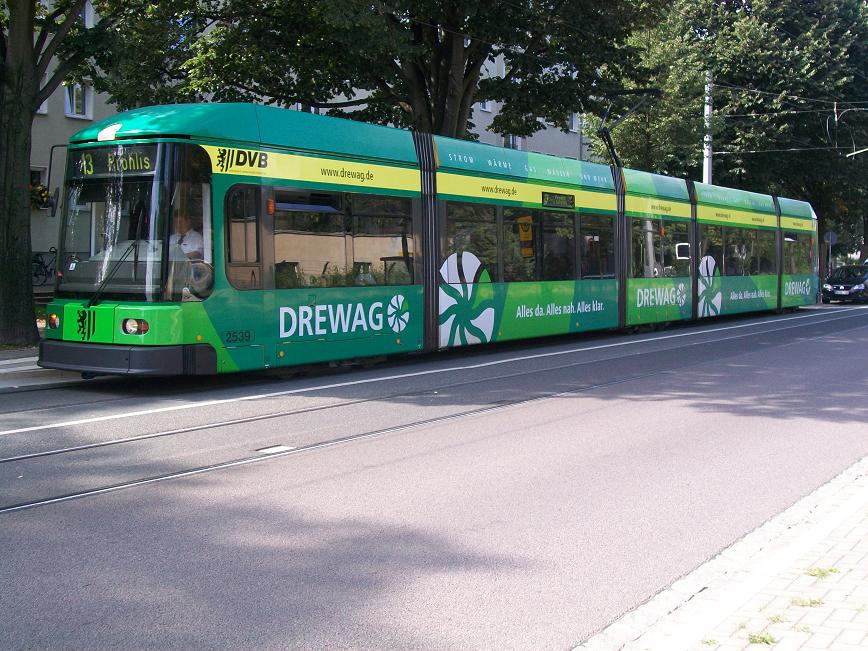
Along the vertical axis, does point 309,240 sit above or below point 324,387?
above

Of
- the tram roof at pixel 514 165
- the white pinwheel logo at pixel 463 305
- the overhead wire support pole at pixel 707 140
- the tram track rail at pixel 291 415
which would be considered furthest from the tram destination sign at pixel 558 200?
the overhead wire support pole at pixel 707 140

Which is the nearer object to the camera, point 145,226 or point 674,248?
point 145,226

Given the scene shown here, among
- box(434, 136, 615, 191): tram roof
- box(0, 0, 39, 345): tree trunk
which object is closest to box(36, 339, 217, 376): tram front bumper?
box(0, 0, 39, 345): tree trunk

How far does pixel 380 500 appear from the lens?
6480mm

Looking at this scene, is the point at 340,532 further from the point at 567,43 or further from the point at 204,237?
the point at 567,43

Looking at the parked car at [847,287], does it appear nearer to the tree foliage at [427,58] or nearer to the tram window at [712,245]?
the tram window at [712,245]

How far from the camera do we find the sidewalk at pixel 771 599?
13.0 ft

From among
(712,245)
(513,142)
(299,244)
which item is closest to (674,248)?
(712,245)

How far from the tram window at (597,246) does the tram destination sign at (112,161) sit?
9744mm

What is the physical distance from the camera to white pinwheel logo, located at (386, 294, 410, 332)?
14.0m

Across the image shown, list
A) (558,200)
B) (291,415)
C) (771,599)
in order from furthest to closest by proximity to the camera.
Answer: (558,200) → (291,415) → (771,599)

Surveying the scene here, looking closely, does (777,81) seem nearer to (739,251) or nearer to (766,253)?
(766,253)

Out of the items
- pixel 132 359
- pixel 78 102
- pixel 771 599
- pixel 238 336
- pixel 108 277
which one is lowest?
pixel 771 599

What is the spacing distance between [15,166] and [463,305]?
7292 millimetres
